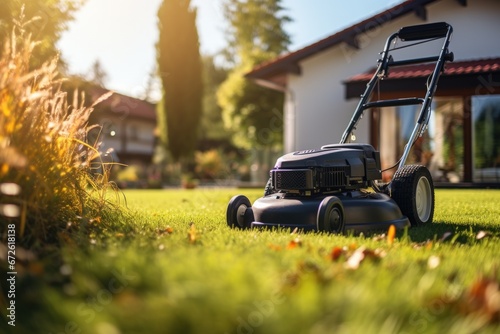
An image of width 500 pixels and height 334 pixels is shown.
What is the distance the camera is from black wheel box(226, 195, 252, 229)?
4871 mm

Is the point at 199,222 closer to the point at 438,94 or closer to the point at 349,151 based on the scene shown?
the point at 349,151

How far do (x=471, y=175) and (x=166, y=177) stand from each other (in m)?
19.6

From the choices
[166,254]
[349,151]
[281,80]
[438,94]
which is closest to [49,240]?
[166,254]

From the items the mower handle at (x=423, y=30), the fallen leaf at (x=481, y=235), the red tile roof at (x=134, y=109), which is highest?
the red tile roof at (x=134, y=109)

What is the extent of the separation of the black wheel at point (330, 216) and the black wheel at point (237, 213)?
2.86 ft

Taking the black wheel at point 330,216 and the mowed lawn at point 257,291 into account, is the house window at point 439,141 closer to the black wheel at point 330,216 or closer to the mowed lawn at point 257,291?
the black wheel at point 330,216

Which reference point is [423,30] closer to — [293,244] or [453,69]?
[293,244]

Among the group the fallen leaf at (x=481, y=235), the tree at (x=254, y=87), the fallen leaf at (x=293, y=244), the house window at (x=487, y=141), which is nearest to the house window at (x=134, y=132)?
the tree at (x=254, y=87)

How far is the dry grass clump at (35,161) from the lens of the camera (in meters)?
3.12

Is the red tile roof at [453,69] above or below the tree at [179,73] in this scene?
below

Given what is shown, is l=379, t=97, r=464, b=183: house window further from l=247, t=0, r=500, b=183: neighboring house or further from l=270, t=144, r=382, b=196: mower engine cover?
l=270, t=144, r=382, b=196: mower engine cover

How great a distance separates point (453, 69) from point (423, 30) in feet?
23.2

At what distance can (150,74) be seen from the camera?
121 ft

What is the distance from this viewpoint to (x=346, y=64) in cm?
1465
